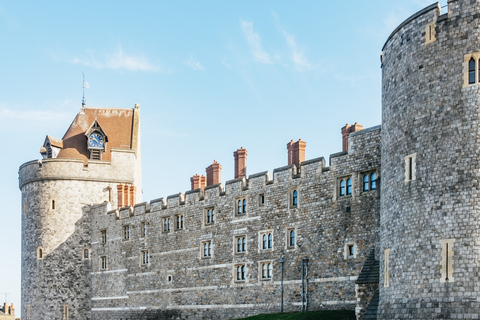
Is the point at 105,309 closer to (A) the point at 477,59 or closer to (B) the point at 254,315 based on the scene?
(B) the point at 254,315

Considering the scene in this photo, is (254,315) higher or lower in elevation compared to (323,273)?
lower

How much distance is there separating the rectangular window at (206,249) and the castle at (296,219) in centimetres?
10

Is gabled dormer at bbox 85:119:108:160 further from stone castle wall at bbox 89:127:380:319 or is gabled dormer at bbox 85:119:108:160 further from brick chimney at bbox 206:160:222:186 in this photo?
brick chimney at bbox 206:160:222:186

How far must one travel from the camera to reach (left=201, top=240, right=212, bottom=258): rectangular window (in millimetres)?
41125

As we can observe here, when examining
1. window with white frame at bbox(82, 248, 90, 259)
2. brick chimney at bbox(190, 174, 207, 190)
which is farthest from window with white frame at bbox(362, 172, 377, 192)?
window with white frame at bbox(82, 248, 90, 259)

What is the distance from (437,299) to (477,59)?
7667mm

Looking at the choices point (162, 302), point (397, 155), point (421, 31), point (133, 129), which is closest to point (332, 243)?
point (397, 155)

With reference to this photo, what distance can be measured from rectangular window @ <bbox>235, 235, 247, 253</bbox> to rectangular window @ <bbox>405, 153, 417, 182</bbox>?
1657 cm

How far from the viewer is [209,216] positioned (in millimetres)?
41594

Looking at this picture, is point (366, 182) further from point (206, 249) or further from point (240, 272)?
point (206, 249)

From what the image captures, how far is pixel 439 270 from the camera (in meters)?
21.4

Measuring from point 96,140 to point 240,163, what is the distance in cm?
1836

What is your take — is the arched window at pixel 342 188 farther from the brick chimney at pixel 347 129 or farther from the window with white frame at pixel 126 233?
the window with white frame at pixel 126 233

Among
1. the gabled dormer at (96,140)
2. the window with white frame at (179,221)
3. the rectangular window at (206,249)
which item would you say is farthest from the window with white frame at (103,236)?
the rectangular window at (206,249)
